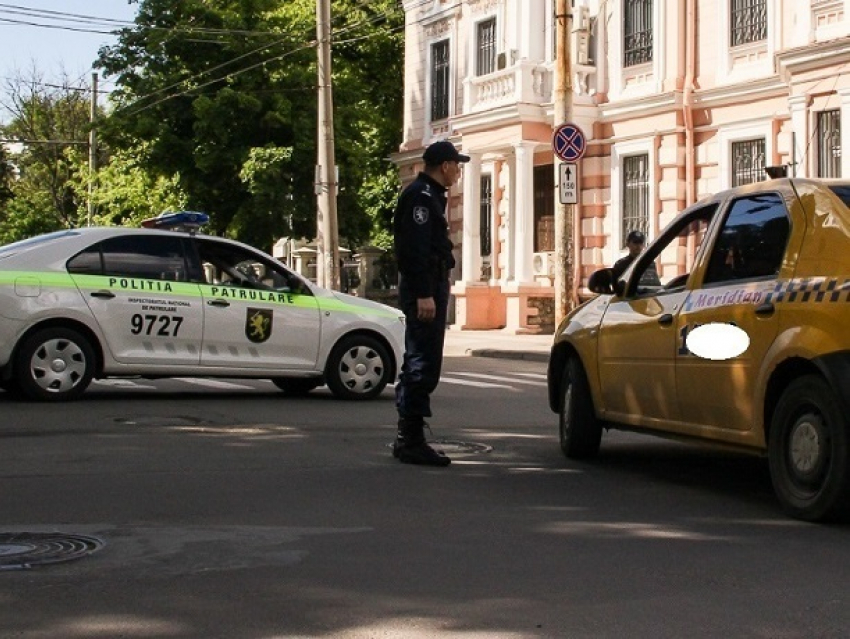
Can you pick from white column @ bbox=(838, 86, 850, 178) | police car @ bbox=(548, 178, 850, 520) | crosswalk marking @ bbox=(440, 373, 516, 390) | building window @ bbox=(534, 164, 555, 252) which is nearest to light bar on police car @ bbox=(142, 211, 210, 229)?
crosswalk marking @ bbox=(440, 373, 516, 390)

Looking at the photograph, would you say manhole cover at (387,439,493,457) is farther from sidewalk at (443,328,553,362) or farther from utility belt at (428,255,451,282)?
sidewalk at (443,328,553,362)

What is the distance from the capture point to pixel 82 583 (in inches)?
215

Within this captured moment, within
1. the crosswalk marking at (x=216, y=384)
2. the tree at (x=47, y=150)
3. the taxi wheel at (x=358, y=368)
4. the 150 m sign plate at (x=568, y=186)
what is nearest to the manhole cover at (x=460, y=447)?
the taxi wheel at (x=358, y=368)

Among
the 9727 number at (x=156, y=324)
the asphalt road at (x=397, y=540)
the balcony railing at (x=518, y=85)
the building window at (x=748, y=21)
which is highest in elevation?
the building window at (x=748, y=21)

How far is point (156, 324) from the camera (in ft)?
43.7

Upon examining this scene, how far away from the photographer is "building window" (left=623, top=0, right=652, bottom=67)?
29.9 m

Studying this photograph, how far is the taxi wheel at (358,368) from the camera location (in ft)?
45.6

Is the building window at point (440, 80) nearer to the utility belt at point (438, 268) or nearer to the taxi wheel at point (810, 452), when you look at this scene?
the utility belt at point (438, 268)

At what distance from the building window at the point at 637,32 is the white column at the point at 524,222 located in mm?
3118

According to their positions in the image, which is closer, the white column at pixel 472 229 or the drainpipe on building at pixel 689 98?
the drainpipe on building at pixel 689 98

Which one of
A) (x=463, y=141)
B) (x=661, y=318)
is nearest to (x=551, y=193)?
(x=463, y=141)

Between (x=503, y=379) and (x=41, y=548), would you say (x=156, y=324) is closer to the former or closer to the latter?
(x=503, y=379)

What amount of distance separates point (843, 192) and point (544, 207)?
26702 mm

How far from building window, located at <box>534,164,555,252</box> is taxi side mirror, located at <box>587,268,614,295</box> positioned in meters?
24.3
